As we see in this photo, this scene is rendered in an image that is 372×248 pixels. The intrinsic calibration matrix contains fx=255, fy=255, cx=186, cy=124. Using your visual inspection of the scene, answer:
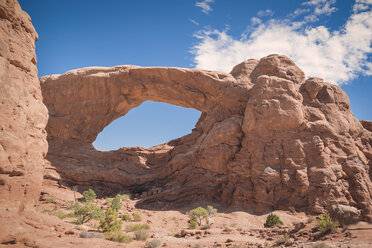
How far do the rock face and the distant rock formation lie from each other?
44.7 feet

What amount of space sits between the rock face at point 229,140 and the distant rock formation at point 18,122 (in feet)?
44.7

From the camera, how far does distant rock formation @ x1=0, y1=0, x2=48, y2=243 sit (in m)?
6.74

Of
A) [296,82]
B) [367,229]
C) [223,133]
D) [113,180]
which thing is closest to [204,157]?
[223,133]

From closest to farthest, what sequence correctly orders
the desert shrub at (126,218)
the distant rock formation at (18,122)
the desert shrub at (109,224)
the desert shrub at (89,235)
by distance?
the distant rock formation at (18,122) → the desert shrub at (89,235) → the desert shrub at (109,224) → the desert shrub at (126,218)

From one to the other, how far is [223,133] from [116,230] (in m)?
12.3

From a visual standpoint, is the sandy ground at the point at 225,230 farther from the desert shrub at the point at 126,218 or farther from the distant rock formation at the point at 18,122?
the distant rock formation at the point at 18,122

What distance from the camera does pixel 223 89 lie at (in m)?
23.1

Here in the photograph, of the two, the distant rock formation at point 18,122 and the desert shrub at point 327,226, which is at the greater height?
the distant rock formation at point 18,122

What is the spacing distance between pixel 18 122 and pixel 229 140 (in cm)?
1598

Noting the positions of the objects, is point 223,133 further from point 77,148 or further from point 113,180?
point 77,148

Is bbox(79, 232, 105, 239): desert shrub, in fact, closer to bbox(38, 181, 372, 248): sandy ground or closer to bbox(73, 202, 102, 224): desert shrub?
bbox(38, 181, 372, 248): sandy ground

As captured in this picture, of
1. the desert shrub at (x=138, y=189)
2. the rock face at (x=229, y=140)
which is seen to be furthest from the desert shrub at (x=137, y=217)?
the desert shrub at (x=138, y=189)

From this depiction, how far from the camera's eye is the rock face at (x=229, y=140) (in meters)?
17.9

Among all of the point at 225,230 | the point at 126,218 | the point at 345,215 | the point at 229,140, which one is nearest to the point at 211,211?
the point at 225,230
